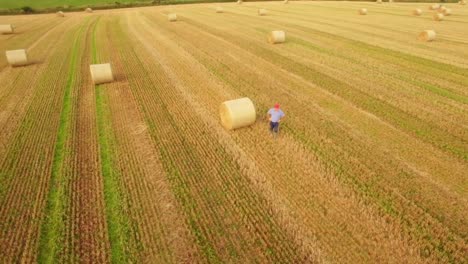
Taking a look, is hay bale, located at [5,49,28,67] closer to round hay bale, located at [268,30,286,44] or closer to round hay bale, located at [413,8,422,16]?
round hay bale, located at [268,30,286,44]

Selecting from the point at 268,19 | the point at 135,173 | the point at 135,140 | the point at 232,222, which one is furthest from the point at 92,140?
the point at 268,19

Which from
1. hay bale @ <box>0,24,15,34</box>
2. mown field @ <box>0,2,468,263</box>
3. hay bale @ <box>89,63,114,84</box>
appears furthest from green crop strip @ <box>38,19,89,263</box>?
hay bale @ <box>0,24,15,34</box>

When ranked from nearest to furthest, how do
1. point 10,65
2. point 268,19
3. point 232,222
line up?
point 232,222
point 10,65
point 268,19

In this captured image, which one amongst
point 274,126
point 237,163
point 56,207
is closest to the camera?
point 56,207

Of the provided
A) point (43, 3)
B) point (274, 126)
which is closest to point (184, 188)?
point (274, 126)

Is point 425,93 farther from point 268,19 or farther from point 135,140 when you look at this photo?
point 268,19

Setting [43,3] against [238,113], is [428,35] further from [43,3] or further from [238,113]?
[43,3]

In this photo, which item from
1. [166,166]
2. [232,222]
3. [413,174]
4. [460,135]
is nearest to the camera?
[232,222]
